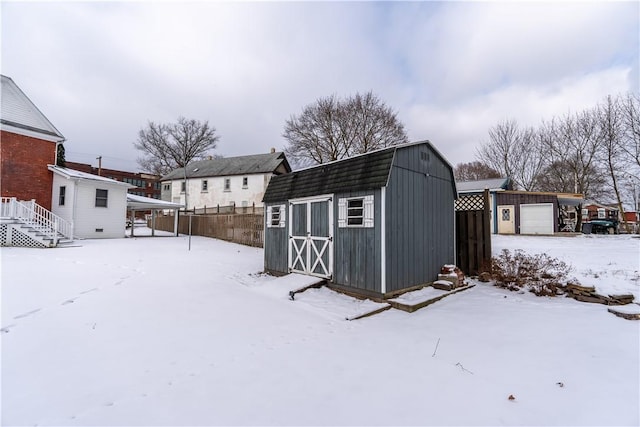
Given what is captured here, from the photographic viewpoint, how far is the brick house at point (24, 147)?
14334 mm

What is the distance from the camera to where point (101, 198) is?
16109mm

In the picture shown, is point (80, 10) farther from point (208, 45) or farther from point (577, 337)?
point (577, 337)

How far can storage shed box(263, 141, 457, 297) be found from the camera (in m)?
6.02

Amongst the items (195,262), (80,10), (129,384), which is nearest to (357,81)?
(80,10)

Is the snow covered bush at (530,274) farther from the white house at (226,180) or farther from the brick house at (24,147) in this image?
the white house at (226,180)

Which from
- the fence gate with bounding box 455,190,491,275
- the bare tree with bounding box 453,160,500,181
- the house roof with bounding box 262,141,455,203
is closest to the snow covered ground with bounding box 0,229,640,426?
the fence gate with bounding box 455,190,491,275

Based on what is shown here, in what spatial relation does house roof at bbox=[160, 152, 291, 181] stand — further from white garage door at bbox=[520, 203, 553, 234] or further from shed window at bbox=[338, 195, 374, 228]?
shed window at bbox=[338, 195, 374, 228]

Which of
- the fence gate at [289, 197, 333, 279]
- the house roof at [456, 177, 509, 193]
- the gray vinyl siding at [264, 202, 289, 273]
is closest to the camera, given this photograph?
the fence gate at [289, 197, 333, 279]

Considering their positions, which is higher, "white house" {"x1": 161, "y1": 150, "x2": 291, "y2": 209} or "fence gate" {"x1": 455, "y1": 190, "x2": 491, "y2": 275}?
"white house" {"x1": 161, "y1": 150, "x2": 291, "y2": 209}

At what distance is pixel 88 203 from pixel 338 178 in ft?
51.9

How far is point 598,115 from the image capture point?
20125 mm

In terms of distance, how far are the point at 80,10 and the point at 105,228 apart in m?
11.5

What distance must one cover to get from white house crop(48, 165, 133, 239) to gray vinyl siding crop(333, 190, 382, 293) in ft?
51.0

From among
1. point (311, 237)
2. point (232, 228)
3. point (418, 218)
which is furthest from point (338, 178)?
point (232, 228)
